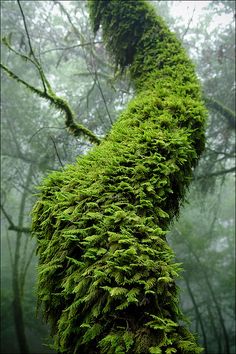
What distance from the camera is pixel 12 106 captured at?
14.2m

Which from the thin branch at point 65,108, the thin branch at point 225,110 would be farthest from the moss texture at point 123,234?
the thin branch at point 225,110

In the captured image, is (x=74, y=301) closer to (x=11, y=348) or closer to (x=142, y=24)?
(x=142, y=24)

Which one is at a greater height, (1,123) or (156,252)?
(1,123)

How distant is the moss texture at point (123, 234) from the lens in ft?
4.48

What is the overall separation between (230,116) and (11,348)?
741 inches

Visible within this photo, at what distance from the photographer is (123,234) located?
163 cm

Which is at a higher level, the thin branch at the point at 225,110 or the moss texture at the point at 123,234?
the thin branch at the point at 225,110

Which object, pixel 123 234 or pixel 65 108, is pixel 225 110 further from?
pixel 123 234

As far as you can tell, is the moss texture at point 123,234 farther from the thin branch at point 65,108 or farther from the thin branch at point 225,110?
the thin branch at point 225,110

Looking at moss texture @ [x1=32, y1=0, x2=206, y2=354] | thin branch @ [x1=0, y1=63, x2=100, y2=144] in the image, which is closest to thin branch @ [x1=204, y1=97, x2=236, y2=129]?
thin branch @ [x1=0, y1=63, x2=100, y2=144]

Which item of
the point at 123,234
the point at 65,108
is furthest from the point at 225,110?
the point at 123,234

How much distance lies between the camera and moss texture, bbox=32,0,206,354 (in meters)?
1.37

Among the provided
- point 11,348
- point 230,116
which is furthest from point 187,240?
point 11,348

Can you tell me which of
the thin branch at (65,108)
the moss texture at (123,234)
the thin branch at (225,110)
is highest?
the thin branch at (225,110)
